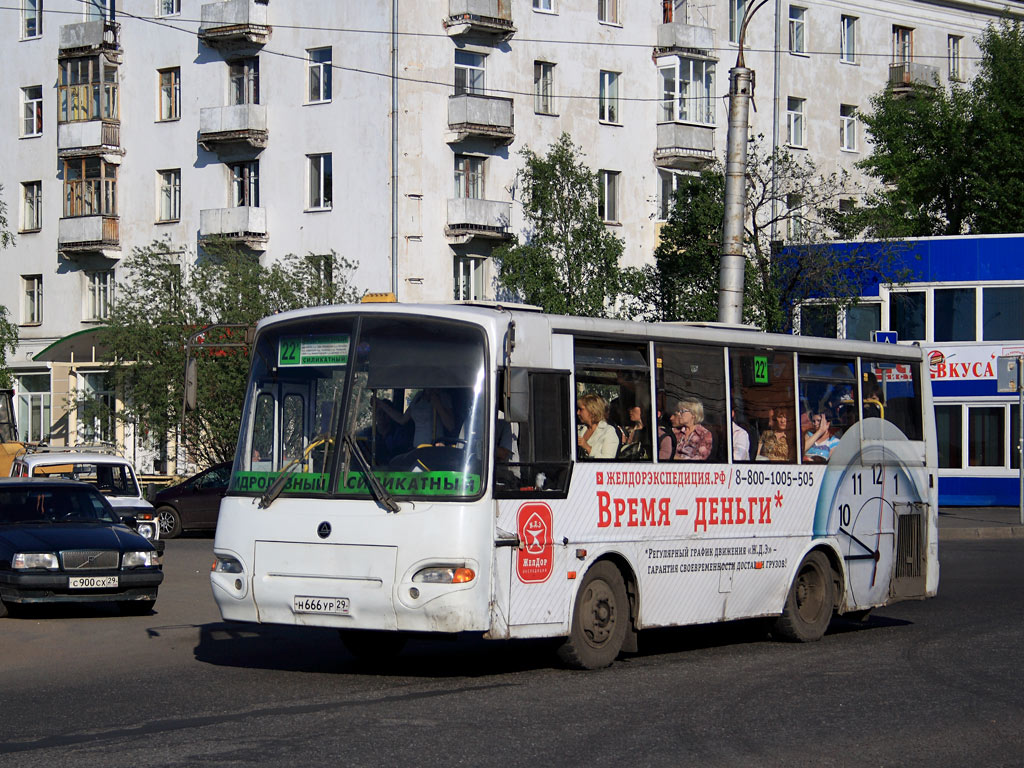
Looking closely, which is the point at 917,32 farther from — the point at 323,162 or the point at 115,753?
the point at 115,753

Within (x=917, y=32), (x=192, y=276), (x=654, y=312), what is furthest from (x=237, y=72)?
(x=917, y=32)

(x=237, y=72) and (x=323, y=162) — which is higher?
(x=237, y=72)

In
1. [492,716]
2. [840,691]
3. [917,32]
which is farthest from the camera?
[917,32]

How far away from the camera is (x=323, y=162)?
153 ft

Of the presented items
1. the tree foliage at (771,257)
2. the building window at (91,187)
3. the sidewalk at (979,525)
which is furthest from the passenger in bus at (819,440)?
the building window at (91,187)

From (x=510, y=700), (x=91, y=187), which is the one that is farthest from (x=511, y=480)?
(x=91, y=187)

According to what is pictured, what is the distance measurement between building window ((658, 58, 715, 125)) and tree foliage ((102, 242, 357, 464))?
15783 millimetres

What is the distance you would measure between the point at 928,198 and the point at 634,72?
33.7ft

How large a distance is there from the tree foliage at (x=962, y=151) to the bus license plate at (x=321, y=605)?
3593 cm

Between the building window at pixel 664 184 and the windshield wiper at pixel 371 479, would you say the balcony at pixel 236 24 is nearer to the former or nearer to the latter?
the building window at pixel 664 184

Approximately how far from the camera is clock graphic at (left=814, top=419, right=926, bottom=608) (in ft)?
47.9

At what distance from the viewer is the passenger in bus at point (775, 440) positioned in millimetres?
13797

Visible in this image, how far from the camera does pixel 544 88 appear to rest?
4869 centimetres

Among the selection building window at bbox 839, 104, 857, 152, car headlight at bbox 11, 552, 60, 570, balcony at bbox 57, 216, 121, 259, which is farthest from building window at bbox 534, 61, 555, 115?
car headlight at bbox 11, 552, 60, 570
